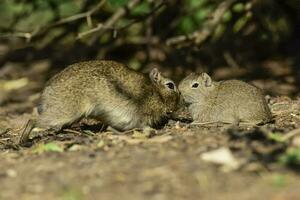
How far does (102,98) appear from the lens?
7578 millimetres

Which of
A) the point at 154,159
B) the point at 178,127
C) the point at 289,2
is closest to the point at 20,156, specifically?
the point at 154,159

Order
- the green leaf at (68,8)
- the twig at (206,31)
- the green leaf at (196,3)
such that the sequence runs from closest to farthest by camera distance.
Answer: the twig at (206,31), the green leaf at (196,3), the green leaf at (68,8)

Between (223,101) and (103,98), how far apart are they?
1.34 meters

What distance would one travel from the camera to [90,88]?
754cm

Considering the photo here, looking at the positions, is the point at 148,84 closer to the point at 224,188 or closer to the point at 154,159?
the point at 154,159

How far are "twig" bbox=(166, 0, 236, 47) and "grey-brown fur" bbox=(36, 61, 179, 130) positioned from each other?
2.35 meters

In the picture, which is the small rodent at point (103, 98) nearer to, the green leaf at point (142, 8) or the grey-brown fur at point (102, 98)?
the grey-brown fur at point (102, 98)

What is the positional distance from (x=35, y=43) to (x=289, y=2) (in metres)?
5.00

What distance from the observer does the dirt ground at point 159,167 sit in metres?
4.72

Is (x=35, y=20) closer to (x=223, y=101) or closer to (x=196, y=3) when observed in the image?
(x=196, y=3)

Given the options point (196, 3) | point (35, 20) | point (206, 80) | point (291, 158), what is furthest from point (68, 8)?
point (291, 158)

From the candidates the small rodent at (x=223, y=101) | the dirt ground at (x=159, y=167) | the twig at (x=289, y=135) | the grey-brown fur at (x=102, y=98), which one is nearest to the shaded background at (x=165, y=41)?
the small rodent at (x=223, y=101)

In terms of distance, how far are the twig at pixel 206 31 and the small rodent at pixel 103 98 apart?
2.34 m

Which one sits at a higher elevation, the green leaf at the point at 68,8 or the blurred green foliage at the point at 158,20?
the green leaf at the point at 68,8
